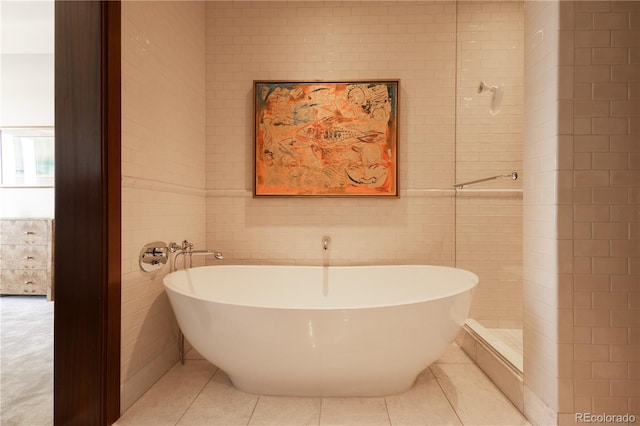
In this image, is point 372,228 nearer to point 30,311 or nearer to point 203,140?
point 203,140

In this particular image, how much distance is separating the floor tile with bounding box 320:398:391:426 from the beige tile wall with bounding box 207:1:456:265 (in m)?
1.09

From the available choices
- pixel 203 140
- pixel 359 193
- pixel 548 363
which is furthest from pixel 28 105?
pixel 548 363

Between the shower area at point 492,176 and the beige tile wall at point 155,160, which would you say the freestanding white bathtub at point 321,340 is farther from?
the shower area at point 492,176

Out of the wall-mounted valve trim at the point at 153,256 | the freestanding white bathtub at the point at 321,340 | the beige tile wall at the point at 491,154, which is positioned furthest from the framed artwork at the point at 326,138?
the freestanding white bathtub at the point at 321,340

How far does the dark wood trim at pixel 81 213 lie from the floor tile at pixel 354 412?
3.33 feet

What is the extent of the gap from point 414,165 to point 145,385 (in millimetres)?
2292

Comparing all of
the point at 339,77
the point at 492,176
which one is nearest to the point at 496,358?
the point at 492,176

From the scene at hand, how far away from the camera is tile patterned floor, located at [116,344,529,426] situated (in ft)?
5.11

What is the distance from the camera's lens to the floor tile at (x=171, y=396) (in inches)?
61.8

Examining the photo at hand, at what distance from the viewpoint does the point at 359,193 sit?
2598 mm

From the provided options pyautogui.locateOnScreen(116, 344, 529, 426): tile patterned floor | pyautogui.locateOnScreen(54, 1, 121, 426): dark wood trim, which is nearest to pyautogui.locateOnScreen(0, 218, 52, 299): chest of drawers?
pyautogui.locateOnScreen(116, 344, 529, 426): tile patterned floor

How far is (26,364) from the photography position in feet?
6.84

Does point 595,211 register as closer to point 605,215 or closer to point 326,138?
point 605,215

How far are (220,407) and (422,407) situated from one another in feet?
3.32
